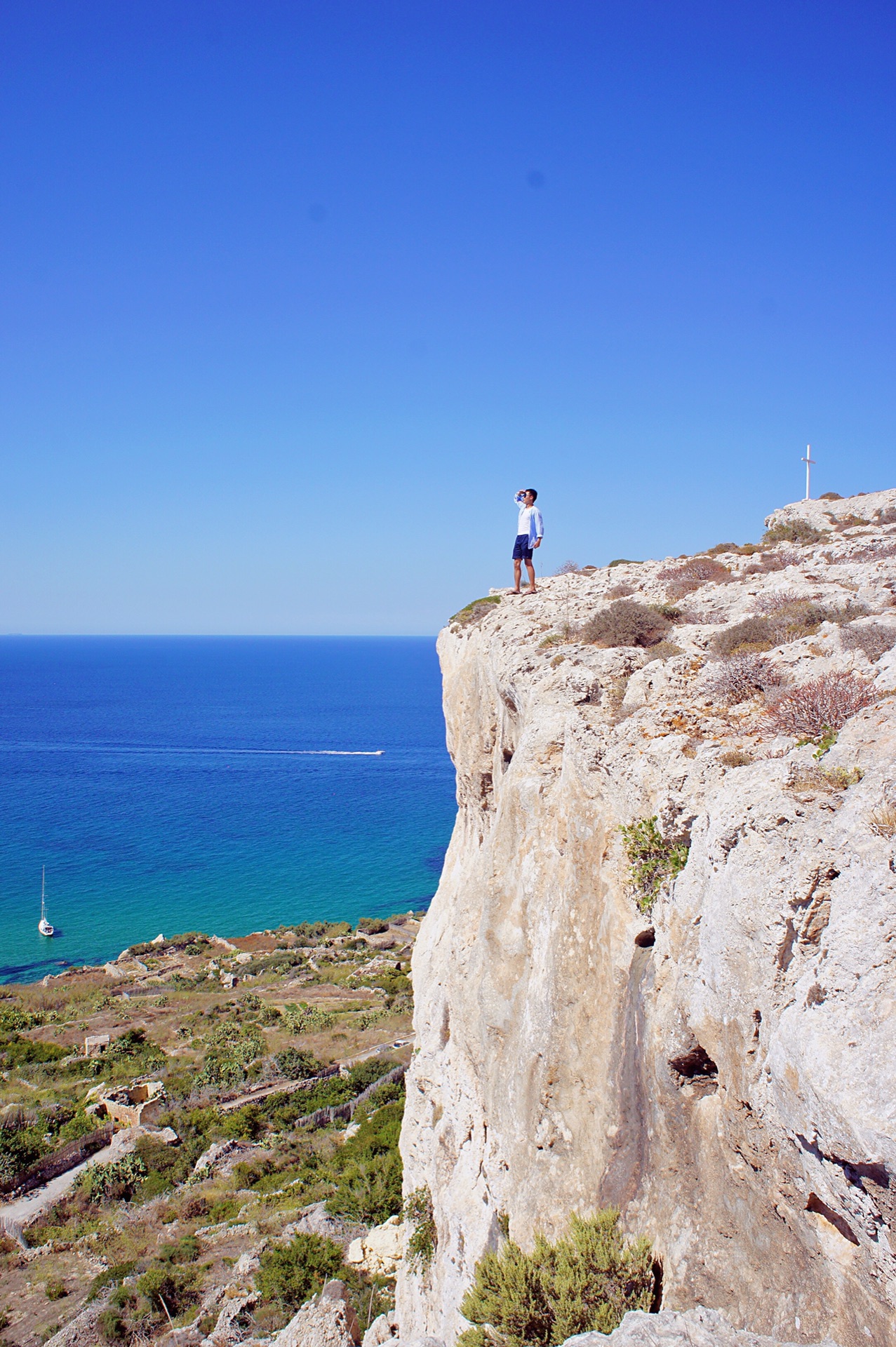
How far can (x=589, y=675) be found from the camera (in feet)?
33.3

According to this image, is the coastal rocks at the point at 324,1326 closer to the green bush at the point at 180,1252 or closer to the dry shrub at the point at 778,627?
the green bush at the point at 180,1252

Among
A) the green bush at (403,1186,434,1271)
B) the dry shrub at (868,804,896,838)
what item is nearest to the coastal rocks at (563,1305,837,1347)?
the dry shrub at (868,804,896,838)

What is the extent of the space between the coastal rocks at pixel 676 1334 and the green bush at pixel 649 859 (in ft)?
9.96

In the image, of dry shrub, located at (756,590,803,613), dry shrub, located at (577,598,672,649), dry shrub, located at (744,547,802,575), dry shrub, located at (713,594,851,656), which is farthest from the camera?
dry shrub, located at (744,547,802,575)

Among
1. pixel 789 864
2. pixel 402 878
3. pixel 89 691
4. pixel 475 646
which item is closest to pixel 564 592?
pixel 475 646

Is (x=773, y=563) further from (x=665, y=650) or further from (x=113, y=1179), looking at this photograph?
(x=113, y=1179)

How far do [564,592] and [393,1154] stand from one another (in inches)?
706

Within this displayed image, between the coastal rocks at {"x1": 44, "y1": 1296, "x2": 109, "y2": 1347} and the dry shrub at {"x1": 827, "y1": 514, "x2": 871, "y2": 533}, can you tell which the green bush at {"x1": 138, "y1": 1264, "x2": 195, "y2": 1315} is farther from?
the dry shrub at {"x1": 827, "y1": 514, "x2": 871, "y2": 533}

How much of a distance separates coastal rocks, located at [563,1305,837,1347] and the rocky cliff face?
0.30 m

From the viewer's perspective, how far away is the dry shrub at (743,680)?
8.27m

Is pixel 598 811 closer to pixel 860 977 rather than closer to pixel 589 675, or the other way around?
pixel 589 675

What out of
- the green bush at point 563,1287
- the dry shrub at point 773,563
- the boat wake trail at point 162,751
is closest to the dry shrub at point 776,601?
the dry shrub at point 773,563

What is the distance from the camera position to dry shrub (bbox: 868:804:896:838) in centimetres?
435

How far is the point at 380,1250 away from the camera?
688 inches
